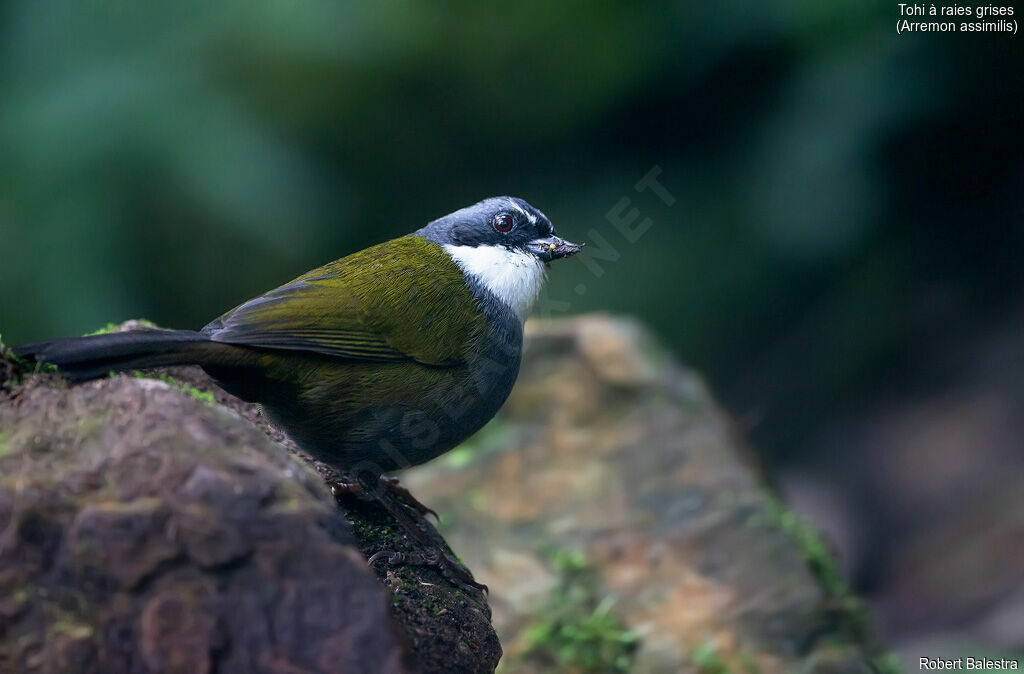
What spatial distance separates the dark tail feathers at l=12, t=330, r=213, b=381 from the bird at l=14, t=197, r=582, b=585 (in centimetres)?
2

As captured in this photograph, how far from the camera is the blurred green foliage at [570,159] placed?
553cm

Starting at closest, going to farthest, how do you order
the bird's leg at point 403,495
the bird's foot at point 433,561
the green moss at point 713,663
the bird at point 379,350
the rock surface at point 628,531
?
the bird at point 379,350 → the bird's foot at point 433,561 → the bird's leg at point 403,495 → the green moss at point 713,663 → the rock surface at point 628,531

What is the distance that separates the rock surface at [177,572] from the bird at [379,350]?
0.59 metres

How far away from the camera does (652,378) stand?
19.5 feet

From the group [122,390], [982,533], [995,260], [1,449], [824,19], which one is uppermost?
[995,260]

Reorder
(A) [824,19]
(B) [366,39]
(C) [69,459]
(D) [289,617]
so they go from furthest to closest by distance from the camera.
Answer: (B) [366,39] < (A) [824,19] < (C) [69,459] < (D) [289,617]

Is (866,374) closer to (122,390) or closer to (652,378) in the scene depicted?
(652,378)

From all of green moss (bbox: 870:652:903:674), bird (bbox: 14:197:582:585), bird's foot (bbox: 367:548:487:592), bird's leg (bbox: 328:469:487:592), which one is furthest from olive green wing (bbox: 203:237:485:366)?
green moss (bbox: 870:652:903:674)

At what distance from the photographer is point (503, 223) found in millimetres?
3758

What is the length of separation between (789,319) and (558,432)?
91.2 inches

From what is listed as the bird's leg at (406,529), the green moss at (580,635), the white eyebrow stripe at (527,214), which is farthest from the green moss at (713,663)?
the white eyebrow stripe at (527,214)

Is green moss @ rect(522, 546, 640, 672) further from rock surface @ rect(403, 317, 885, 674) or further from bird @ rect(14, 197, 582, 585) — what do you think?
bird @ rect(14, 197, 582, 585)

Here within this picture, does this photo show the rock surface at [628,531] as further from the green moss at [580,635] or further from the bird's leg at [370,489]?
the bird's leg at [370,489]

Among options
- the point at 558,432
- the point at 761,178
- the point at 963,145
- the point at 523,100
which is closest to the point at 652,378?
the point at 558,432
